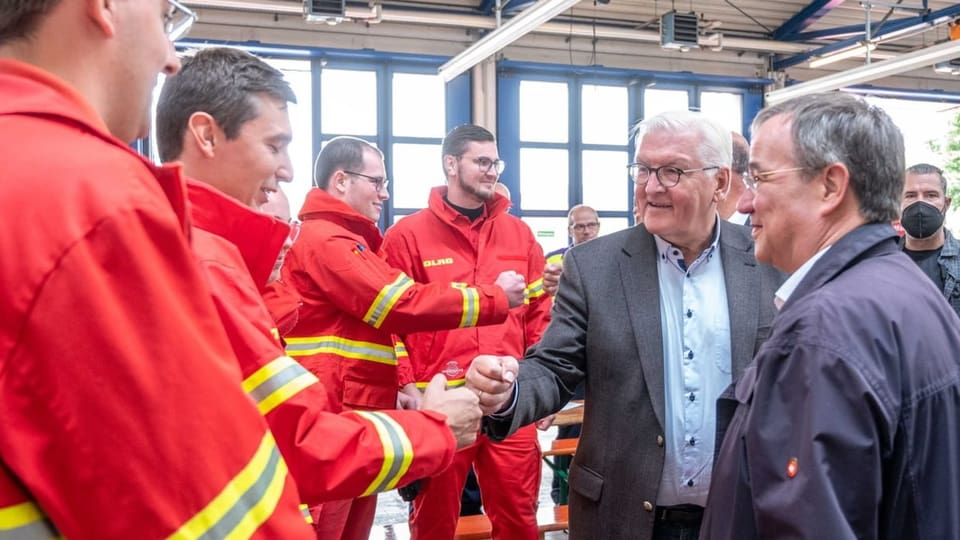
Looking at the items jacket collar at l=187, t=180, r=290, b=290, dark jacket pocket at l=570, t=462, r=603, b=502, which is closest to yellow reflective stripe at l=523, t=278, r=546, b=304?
dark jacket pocket at l=570, t=462, r=603, b=502

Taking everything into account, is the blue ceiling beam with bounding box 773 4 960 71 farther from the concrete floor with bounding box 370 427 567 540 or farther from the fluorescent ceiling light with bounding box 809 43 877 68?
the concrete floor with bounding box 370 427 567 540

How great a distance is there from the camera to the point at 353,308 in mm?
3588

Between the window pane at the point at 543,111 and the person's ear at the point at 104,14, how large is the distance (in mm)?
11157

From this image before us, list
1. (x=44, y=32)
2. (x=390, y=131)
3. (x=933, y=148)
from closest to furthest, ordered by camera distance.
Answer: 1. (x=44, y=32)
2. (x=390, y=131)
3. (x=933, y=148)

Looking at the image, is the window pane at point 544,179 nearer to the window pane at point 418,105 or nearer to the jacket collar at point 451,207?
the window pane at point 418,105

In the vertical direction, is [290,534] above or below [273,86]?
below

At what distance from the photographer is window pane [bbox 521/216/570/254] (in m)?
12.1

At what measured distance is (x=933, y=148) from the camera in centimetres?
1362

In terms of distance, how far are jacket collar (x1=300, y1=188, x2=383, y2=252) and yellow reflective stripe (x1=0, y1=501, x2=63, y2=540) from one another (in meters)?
3.01

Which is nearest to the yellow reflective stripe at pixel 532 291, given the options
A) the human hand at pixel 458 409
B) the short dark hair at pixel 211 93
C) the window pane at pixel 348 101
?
the human hand at pixel 458 409

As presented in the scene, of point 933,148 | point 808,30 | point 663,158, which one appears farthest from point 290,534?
point 933,148

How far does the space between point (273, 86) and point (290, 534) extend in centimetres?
131

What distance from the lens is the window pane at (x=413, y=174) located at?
1145cm

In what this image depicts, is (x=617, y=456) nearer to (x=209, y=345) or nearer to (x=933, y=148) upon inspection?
(x=209, y=345)
